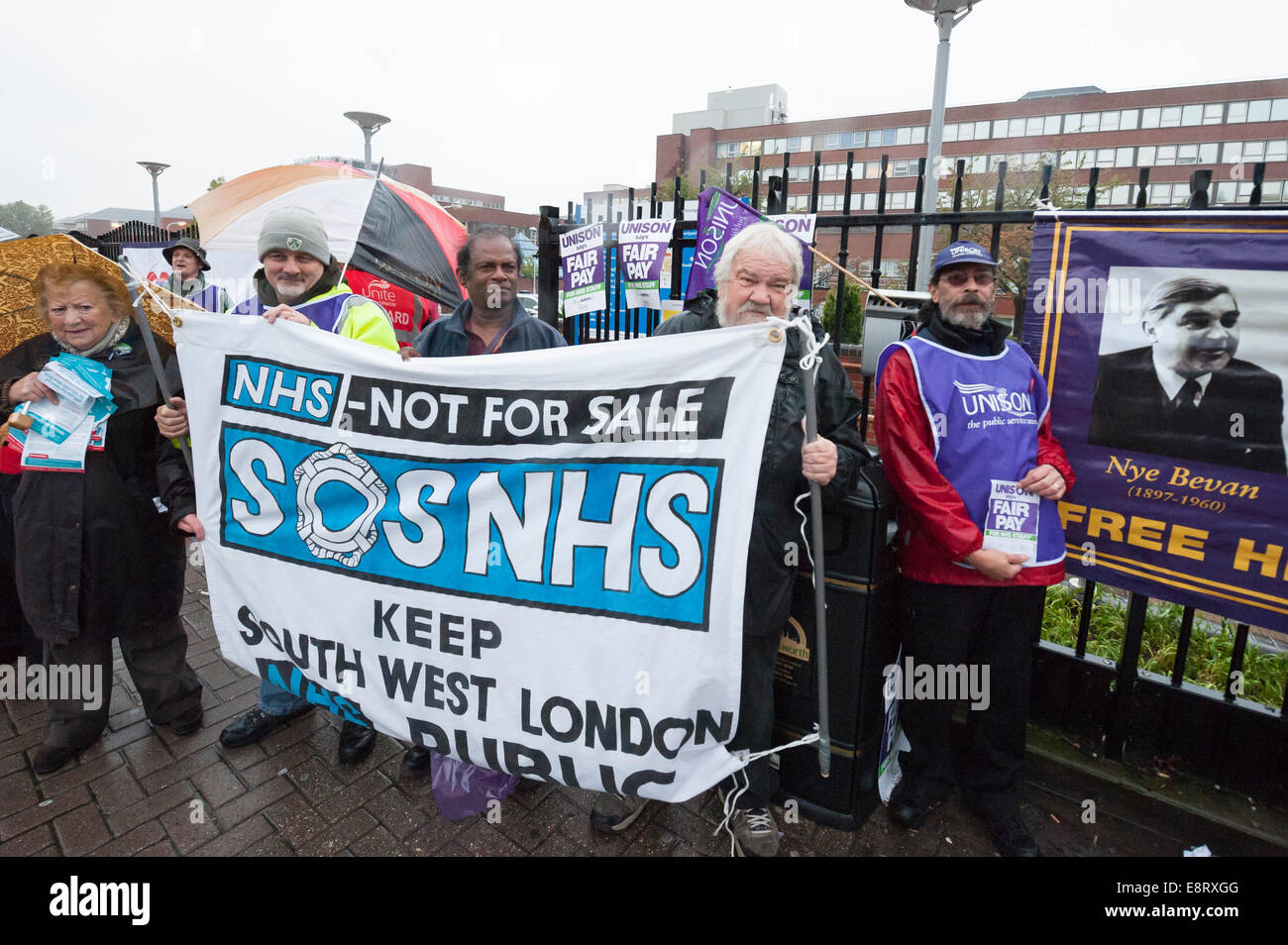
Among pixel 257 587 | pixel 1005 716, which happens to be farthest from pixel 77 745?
pixel 1005 716

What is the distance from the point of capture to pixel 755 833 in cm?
266

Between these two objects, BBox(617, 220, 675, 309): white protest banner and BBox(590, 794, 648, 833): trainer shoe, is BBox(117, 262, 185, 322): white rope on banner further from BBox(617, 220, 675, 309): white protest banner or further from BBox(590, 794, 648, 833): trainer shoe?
BBox(617, 220, 675, 309): white protest banner

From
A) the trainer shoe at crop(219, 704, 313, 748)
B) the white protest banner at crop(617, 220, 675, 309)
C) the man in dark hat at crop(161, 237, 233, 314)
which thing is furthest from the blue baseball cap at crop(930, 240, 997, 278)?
the man in dark hat at crop(161, 237, 233, 314)

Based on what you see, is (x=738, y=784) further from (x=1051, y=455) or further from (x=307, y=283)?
(x=307, y=283)

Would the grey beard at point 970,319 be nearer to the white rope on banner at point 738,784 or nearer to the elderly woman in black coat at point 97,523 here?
the white rope on banner at point 738,784

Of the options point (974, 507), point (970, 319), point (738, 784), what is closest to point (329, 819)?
point (738, 784)

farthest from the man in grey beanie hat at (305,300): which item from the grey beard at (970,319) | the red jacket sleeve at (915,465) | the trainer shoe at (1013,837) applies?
the trainer shoe at (1013,837)

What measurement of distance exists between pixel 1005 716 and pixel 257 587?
10.0ft

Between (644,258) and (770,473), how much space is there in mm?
2778

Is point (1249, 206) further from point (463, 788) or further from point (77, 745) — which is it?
point (77, 745)

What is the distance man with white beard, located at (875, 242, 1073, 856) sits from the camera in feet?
8.54

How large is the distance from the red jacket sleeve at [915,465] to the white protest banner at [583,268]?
9.16 ft

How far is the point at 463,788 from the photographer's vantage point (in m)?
2.82

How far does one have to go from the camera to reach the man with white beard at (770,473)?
2.47 metres
